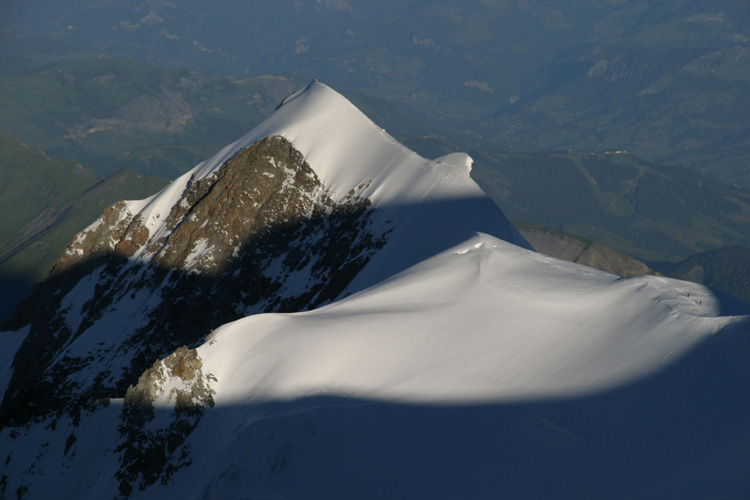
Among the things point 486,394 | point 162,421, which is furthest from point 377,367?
point 162,421

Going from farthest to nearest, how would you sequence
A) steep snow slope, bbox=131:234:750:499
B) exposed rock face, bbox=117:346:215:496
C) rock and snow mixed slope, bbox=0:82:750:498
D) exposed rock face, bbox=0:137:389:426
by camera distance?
exposed rock face, bbox=0:137:389:426 → exposed rock face, bbox=117:346:215:496 → rock and snow mixed slope, bbox=0:82:750:498 → steep snow slope, bbox=131:234:750:499

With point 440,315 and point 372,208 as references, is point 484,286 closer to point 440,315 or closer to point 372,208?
point 440,315

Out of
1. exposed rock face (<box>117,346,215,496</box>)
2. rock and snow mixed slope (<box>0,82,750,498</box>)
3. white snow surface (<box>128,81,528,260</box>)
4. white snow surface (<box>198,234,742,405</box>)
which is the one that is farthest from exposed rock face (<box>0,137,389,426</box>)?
white snow surface (<box>198,234,742,405</box>)

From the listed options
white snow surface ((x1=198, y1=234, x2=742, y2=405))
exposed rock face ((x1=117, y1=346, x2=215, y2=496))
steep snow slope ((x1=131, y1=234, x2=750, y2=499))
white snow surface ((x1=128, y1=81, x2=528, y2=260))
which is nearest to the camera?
steep snow slope ((x1=131, y1=234, x2=750, y2=499))

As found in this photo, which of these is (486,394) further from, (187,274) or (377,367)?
(187,274)

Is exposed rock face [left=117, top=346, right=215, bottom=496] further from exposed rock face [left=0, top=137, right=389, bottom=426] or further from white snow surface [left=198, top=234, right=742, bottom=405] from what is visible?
exposed rock face [left=0, top=137, right=389, bottom=426]

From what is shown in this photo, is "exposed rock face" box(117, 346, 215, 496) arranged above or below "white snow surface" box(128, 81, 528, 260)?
below

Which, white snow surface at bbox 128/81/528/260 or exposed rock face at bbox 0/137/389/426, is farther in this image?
white snow surface at bbox 128/81/528/260
